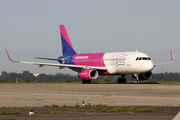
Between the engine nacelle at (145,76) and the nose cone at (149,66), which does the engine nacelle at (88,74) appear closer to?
the engine nacelle at (145,76)

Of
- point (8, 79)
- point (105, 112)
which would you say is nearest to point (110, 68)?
point (8, 79)

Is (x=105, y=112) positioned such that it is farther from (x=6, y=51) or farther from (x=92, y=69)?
(x=6, y=51)

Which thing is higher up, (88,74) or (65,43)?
(65,43)

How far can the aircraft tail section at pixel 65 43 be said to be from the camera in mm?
56688

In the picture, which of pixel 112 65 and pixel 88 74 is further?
pixel 112 65

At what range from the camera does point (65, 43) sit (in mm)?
57656

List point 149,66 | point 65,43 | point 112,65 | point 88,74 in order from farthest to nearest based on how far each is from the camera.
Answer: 1. point 65,43
2. point 112,65
3. point 88,74
4. point 149,66

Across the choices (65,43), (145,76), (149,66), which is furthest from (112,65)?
(65,43)

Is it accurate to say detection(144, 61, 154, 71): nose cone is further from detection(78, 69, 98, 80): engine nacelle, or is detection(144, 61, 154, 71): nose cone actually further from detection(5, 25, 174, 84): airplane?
detection(78, 69, 98, 80): engine nacelle

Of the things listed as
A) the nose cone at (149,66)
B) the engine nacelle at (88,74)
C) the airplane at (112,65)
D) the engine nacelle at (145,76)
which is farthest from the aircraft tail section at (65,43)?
the nose cone at (149,66)

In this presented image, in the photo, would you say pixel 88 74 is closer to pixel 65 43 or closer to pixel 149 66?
pixel 149 66

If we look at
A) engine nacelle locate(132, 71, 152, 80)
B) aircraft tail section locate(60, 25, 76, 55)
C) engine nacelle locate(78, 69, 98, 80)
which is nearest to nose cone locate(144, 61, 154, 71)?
engine nacelle locate(132, 71, 152, 80)

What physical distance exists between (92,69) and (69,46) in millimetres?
12731

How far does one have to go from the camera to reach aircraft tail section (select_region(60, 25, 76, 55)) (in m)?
56.7
